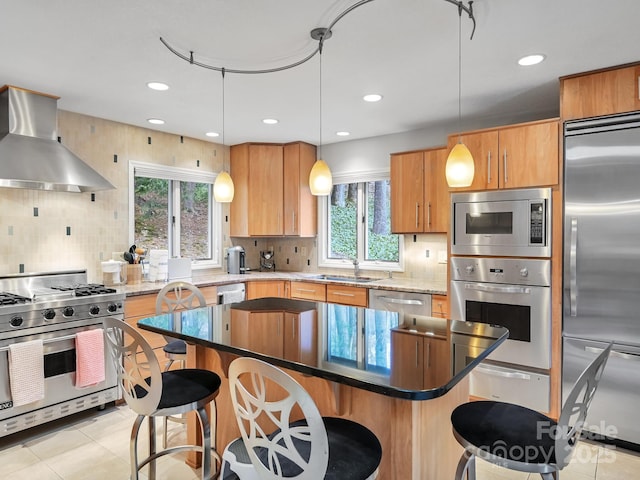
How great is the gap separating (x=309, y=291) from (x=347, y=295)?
505mm

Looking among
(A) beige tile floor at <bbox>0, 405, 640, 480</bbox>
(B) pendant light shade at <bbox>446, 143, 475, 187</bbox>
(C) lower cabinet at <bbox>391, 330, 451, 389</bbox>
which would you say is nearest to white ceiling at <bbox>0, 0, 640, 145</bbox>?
(B) pendant light shade at <bbox>446, 143, 475, 187</bbox>

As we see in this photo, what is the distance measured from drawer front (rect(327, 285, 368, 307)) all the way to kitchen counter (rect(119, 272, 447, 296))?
0.17 ft

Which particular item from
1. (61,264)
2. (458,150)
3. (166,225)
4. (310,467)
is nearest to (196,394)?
(310,467)

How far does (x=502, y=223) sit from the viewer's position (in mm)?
3121

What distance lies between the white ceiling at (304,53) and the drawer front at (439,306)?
5.42 feet

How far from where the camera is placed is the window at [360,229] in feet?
14.9

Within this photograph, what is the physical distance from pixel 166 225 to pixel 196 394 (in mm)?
2885

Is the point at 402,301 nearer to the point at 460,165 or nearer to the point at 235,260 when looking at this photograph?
the point at 460,165

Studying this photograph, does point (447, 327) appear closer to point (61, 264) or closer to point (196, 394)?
point (196, 394)

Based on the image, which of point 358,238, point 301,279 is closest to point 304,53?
point 301,279

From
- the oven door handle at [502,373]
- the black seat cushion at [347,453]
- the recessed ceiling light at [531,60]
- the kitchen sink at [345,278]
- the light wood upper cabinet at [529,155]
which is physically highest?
the recessed ceiling light at [531,60]

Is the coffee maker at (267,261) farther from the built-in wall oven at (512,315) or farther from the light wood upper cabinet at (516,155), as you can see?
the light wood upper cabinet at (516,155)

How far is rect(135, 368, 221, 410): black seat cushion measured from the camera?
1786 millimetres

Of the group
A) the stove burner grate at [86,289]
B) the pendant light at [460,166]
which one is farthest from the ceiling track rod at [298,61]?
the stove burner grate at [86,289]
